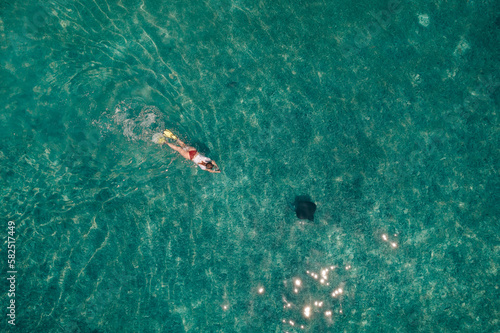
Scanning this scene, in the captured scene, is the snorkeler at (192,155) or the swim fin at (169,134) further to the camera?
the swim fin at (169,134)

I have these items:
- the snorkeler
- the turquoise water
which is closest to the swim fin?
the snorkeler

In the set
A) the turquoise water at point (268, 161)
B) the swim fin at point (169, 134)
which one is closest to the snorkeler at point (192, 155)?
the swim fin at point (169, 134)

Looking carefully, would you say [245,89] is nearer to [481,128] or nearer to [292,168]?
[292,168]

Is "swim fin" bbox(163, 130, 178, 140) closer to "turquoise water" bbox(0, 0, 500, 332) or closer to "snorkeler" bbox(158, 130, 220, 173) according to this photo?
"snorkeler" bbox(158, 130, 220, 173)

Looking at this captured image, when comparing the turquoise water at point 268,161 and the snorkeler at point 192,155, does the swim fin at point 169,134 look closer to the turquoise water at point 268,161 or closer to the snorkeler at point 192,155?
the snorkeler at point 192,155

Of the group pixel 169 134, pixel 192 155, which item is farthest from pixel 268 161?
pixel 169 134
